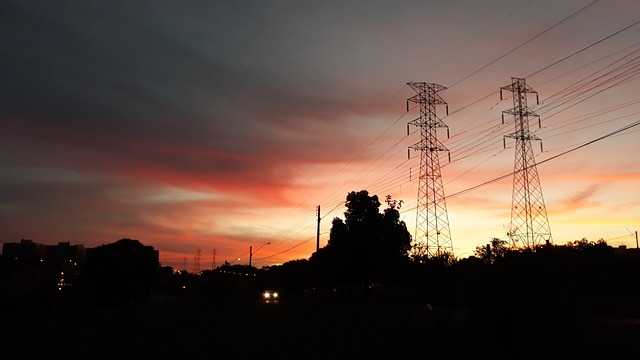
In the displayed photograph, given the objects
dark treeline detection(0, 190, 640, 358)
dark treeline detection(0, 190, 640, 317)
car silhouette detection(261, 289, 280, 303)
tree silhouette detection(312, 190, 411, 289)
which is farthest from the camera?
car silhouette detection(261, 289, 280, 303)

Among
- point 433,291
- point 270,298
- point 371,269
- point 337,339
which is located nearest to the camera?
point 337,339

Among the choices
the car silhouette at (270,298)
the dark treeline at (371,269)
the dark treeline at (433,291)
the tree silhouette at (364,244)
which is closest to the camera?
the dark treeline at (433,291)

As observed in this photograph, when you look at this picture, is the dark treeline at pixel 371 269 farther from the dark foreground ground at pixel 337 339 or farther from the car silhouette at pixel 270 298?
the car silhouette at pixel 270 298

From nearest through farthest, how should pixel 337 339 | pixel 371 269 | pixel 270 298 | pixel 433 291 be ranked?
1. pixel 337 339
2. pixel 433 291
3. pixel 371 269
4. pixel 270 298

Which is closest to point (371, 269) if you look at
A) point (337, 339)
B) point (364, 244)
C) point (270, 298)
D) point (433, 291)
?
point (364, 244)

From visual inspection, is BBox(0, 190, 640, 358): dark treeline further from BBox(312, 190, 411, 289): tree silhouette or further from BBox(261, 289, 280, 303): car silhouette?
BBox(261, 289, 280, 303): car silhouette

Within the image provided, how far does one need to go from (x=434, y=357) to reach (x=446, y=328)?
339 inches

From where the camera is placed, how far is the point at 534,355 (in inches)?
945

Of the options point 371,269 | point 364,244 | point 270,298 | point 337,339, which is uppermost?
point 364,244

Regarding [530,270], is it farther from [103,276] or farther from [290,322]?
[103,276]

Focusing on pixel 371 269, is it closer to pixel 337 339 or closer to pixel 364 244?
pixel 364 244

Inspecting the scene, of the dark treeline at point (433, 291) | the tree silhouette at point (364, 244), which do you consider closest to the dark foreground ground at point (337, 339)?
the dark treeline at point (433, 291)

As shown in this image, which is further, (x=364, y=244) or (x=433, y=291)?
(x=364, y=244)

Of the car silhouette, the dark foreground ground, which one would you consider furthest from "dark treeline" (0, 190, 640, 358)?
the car silhouette
